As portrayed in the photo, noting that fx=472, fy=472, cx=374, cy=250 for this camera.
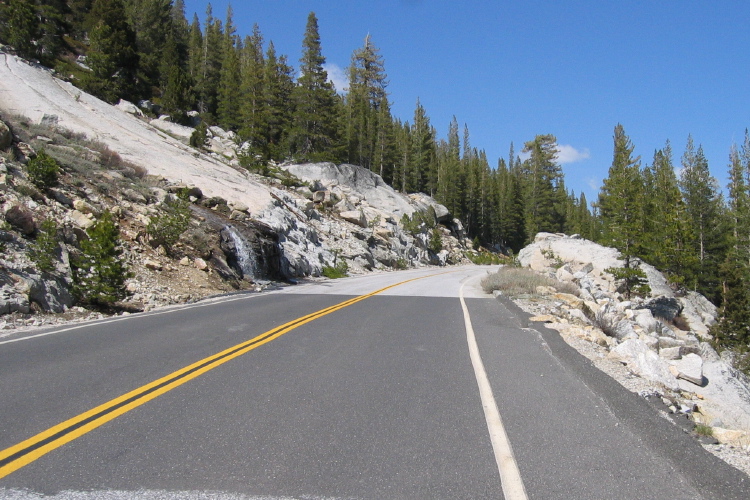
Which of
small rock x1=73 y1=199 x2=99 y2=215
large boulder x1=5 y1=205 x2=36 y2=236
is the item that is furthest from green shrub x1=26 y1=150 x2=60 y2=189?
large boulder x1=5 y1=205 x2=36 y2=236

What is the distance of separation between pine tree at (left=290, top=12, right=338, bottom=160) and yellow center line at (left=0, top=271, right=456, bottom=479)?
44.2m

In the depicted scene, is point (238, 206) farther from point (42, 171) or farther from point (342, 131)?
point (342, 131)

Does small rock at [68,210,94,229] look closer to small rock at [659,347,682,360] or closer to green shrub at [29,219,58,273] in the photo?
green shrub at [29,219,58,273]

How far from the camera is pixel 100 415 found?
4.36 meters

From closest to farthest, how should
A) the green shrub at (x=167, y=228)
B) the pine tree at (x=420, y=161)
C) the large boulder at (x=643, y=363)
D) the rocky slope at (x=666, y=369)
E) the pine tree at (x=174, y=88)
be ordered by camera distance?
the rocky slope at (x=666, y=369) < the large boulder at (x=643, y=363) < the green shrub at (x=167, y=228) < the pine tree at (x=174, y=88) < the pine tree at (x=420, y=161)

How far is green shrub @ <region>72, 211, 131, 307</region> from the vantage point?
35.5 feet

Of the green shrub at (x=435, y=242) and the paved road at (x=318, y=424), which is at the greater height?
the green shrub at (x=435, y=242)

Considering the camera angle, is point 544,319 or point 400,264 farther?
point 400,264

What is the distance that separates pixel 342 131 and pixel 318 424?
198 ft

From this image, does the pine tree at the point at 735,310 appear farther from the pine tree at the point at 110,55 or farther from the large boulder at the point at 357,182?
the pine tree at the point at 110,55

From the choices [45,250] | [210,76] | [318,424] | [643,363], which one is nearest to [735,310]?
[643,363]

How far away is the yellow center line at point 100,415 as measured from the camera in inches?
138

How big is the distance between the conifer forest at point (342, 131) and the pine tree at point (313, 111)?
0.14 metres

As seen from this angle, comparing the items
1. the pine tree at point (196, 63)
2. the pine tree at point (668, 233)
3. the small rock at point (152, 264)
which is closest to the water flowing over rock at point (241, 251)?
the small rock at point (152, 264)
